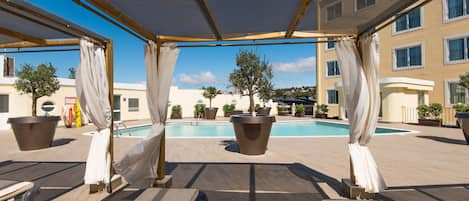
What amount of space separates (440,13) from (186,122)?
49.6ft

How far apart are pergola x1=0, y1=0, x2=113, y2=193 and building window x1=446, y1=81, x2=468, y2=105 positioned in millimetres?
15968

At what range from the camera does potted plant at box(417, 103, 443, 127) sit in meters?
11.0

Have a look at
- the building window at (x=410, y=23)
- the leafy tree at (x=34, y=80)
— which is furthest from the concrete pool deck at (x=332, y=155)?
the building window at (x=410, y=23)

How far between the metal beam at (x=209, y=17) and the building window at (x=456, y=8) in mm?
14621

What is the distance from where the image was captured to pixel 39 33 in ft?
11.2

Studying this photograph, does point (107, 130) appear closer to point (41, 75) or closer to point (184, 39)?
point (184, 39)

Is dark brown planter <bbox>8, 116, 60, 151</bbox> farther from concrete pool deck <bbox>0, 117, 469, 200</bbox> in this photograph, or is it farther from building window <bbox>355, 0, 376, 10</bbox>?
building window <bbox>355, 0, 376, 10</bbox>

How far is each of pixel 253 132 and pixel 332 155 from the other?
1.77m

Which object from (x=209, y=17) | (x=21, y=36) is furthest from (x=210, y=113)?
(x=209, y=17)

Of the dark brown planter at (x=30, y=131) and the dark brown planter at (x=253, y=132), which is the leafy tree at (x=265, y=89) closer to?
the dark brown planter at (x=253, y=132)

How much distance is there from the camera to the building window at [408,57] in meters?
13.9

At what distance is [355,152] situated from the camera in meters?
2.80

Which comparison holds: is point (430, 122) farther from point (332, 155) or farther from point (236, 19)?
point (236, 19)

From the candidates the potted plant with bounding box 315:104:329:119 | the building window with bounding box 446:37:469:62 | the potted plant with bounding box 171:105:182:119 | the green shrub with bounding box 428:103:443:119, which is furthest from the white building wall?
the building window with bounding box 446:37:469:62
